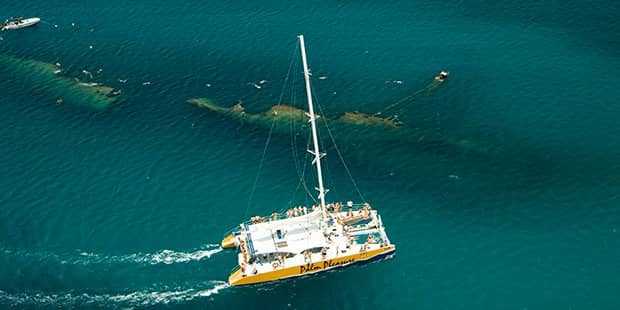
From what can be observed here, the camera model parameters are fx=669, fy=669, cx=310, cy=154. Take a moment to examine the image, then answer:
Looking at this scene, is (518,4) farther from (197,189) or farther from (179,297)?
(179,297)

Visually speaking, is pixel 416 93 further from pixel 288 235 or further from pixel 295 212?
pixel 288 235

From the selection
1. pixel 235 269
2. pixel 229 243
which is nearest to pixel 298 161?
pixel 229 243

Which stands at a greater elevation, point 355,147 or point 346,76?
point 346,76

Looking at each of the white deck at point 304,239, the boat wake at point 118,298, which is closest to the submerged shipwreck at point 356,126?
the white deck at point 304,239

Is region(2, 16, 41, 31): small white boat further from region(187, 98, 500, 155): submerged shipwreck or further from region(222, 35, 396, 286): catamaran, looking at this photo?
region(222, 35, 396, 286): catamaran

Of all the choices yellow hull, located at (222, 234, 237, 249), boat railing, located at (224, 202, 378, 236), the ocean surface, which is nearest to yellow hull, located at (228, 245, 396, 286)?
the ocean surface

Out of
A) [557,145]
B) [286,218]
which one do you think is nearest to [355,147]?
[286,218]

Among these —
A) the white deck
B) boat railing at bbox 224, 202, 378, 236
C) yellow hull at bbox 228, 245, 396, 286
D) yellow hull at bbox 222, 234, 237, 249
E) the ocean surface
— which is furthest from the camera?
boat railing at bbox 224, 202, 378, 236
